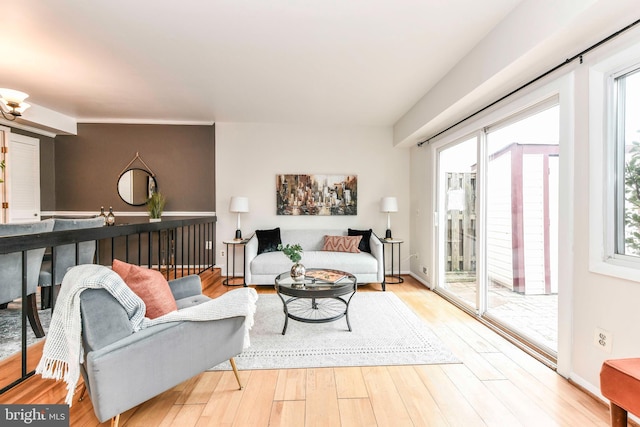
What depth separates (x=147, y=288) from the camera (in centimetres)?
175

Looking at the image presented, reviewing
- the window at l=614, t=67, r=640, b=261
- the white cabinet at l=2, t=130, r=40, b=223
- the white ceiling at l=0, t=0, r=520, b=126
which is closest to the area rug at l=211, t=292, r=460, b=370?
the window at l=614, t=67, r=640, b=261

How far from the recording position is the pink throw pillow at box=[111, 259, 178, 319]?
1.73 m

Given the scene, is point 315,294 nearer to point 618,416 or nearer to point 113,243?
point 618,416

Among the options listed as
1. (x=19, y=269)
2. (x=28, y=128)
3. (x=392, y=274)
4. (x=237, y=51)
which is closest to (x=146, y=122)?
(x=28, y=128)

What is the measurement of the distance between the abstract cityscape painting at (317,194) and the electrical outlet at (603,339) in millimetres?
3432

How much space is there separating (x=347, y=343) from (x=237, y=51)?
109 inches

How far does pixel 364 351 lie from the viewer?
2.38m

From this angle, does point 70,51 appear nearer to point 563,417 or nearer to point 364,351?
point 364,351

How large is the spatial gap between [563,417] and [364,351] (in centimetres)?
125

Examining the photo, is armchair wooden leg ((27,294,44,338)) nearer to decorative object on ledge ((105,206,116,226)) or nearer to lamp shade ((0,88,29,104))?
lamp shade ((0,88,29,104))

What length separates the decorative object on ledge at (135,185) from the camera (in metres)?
4.87

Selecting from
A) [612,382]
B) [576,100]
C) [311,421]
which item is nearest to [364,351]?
[311,421]

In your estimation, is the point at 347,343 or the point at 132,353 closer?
the point at 132,353

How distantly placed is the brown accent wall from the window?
15.8 feet
